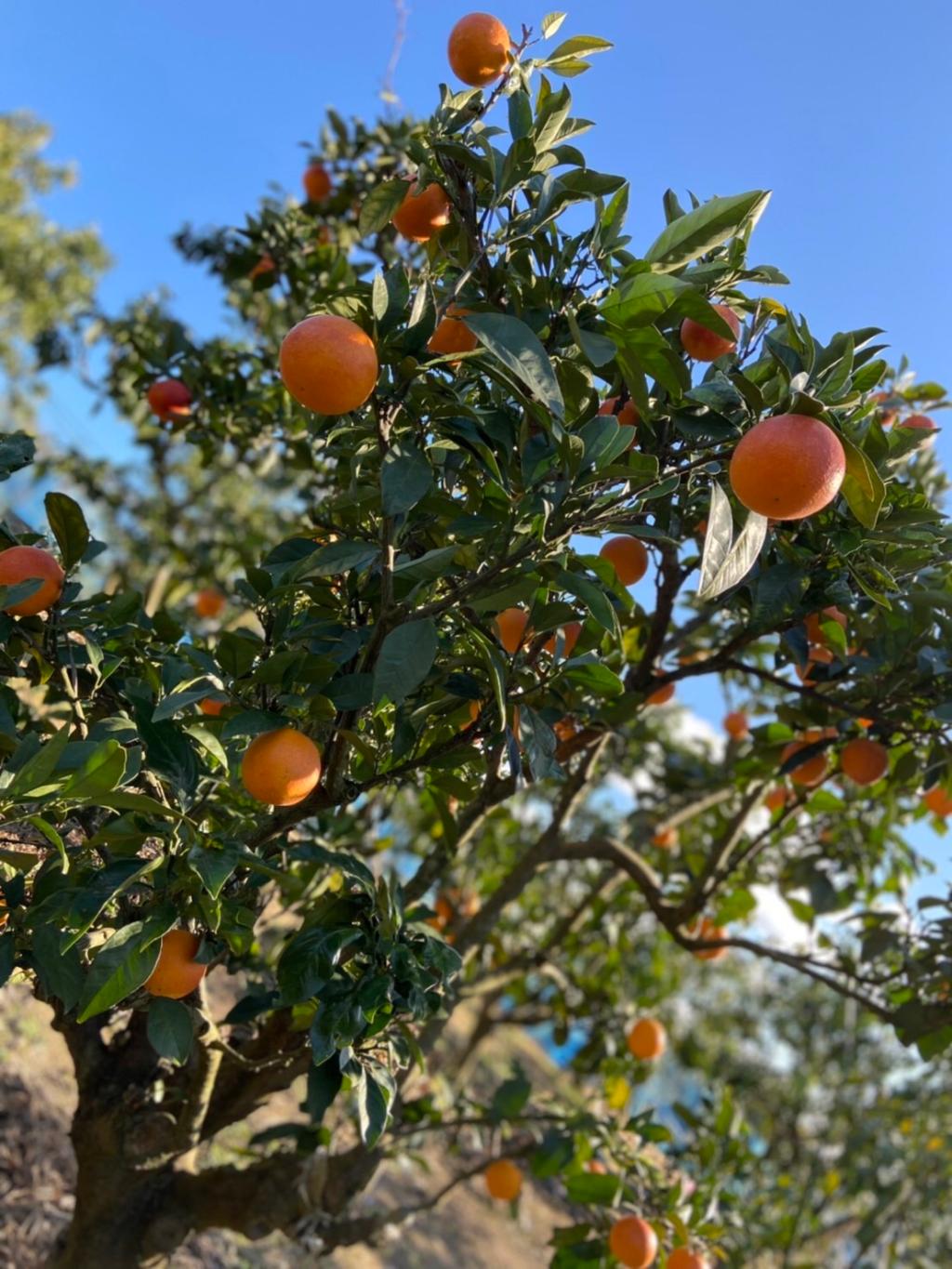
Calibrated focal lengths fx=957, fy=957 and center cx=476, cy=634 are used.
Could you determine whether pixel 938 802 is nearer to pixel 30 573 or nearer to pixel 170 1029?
pixel 170 1029

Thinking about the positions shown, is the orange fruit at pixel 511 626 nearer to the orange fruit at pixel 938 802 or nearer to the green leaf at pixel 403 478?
the green leaf at pixel 403 478

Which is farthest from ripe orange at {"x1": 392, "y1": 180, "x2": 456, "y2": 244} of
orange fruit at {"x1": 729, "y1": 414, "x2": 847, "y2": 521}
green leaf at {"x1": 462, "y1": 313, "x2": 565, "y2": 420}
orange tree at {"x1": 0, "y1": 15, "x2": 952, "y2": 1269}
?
orange fruit at {"x1": 729, "y1": 414, "x2": 847, "y2": 521}

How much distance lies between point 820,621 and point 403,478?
35.4 inches

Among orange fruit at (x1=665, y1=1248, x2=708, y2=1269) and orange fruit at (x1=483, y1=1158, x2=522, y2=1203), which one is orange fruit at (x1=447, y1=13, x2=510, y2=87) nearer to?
orange fruit at (x1=665, y1=1248, x2=708, y2=1269)

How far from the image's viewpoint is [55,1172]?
304cm

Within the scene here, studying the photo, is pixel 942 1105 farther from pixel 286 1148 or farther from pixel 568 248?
pixel 568 248

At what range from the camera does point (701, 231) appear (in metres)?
1.12

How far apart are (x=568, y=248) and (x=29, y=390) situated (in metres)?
13.4

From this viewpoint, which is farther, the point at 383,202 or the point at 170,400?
the point at 170,400

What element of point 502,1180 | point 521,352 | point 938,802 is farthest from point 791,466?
point 502,1180

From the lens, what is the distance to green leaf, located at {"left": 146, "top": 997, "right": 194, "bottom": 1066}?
1.16 metres

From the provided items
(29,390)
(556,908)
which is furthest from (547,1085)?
(29,390)

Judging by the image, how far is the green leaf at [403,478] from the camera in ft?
3.29

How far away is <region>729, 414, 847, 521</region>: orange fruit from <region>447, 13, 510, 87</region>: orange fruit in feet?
2.29
